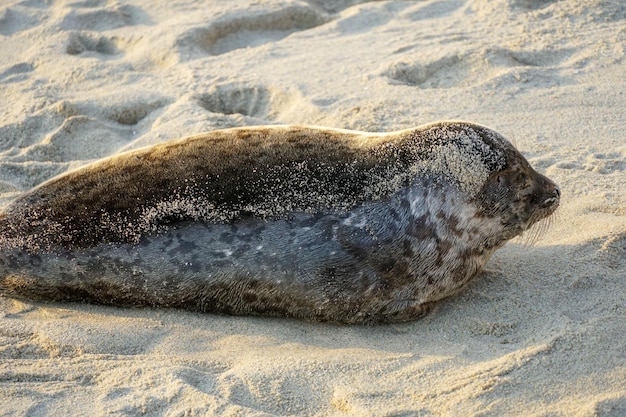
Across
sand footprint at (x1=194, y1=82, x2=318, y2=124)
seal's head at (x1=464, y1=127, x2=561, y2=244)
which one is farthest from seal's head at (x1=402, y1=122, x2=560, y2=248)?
sand footprint at (x1=194, y1=82, x2=318, y2=124)

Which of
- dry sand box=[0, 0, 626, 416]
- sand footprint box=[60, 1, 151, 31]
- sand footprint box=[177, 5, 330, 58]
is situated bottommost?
dry sand box=[0, 0, 626, 416]

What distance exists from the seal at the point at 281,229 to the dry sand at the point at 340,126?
0.12 m

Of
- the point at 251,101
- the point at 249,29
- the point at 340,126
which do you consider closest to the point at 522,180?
the point at 340,126

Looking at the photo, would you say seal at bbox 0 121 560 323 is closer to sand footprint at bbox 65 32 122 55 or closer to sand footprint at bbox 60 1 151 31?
sand footprint at bbox 65 32 122 55

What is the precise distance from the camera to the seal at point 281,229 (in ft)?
14.5

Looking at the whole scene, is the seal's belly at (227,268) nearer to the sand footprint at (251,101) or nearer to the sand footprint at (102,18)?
the sand footprint at (251,101)

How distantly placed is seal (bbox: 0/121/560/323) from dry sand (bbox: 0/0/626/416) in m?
0.12

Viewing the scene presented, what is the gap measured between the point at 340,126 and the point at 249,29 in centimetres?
204

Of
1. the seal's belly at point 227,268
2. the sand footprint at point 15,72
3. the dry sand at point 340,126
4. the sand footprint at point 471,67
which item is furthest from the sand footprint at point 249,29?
the seal's belly at point 227,268

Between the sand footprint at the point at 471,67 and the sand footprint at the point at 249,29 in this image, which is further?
the sand footprint at the point at 249,29

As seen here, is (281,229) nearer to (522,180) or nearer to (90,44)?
(522,180)

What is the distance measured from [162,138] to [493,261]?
2444 mm

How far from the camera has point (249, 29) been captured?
7.72 m

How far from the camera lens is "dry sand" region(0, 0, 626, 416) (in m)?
3.79
